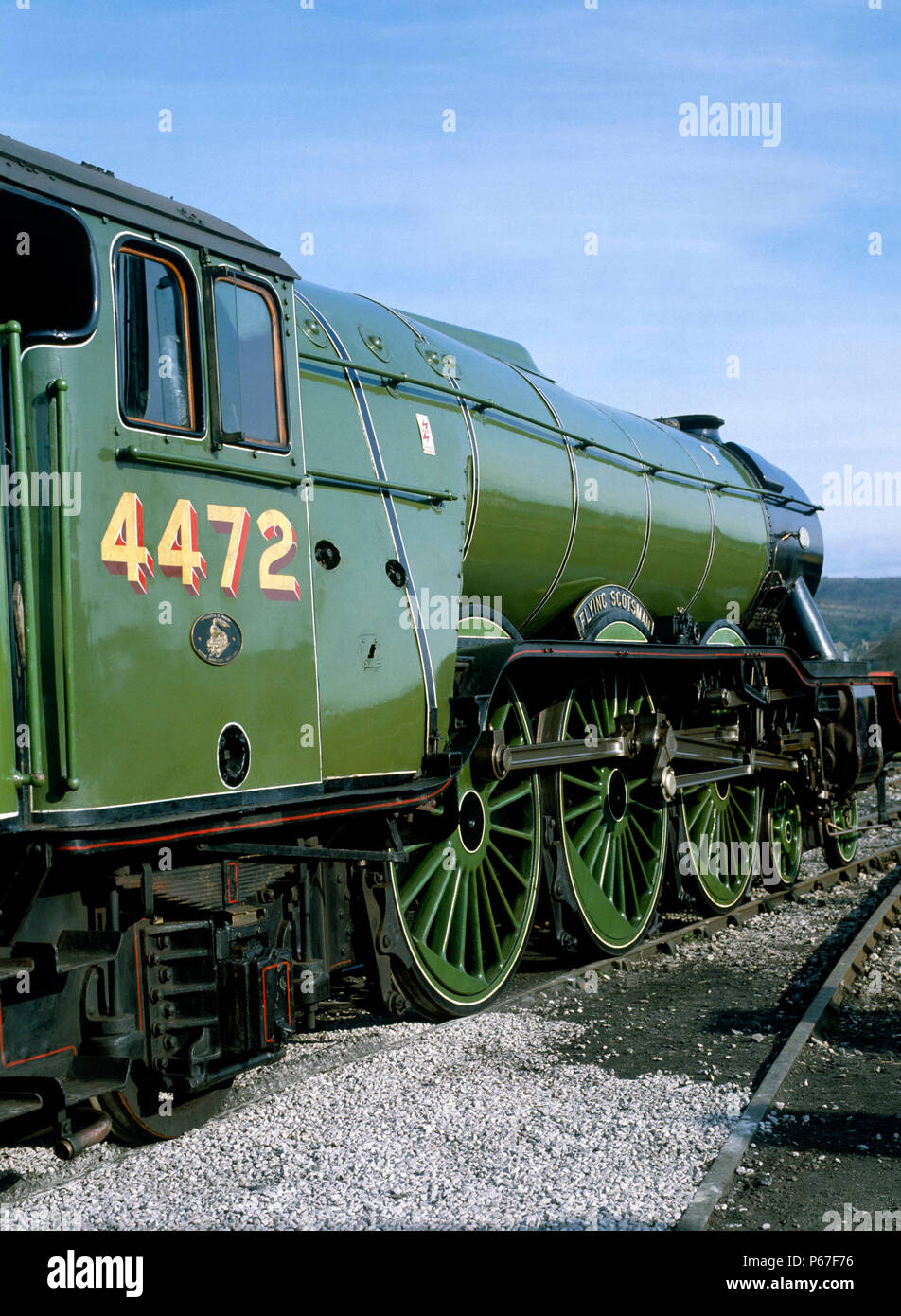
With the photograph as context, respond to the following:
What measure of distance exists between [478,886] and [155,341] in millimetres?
3686

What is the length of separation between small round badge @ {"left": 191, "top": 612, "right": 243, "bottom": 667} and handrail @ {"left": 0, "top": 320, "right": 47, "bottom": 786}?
24.9 inches

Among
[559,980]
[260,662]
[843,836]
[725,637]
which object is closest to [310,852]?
[260,662]

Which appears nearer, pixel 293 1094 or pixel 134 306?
pixel 134 306

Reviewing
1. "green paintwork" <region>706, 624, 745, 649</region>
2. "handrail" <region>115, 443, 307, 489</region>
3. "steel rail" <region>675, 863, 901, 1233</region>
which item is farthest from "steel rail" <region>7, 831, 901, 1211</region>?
"handrail" <region>115, 443, 307, 489</region>

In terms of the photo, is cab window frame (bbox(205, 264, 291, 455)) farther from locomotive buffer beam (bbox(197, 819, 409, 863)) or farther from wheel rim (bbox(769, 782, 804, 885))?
wheel rim (bbox(769, 782, 804, 885))

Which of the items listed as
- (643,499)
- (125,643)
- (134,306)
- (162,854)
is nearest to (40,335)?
(134,306)

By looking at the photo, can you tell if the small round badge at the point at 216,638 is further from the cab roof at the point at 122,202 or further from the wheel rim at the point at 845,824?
the wheel rim at the point at 845,824

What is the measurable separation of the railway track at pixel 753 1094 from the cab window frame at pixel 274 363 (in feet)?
8.91

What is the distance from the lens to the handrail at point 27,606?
3.80m

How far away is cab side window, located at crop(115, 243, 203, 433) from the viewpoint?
13.8 feet

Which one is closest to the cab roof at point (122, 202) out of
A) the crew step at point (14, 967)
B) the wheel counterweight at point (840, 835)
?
the crew step at point (14, 967)

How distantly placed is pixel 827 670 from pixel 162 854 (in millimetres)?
8308

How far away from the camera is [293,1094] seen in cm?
528

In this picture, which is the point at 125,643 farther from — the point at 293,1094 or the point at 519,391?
the point at 519,391
